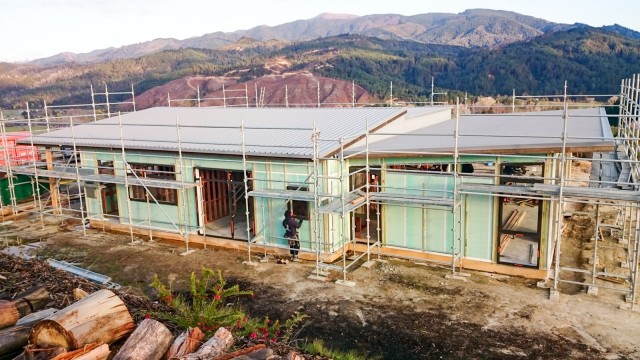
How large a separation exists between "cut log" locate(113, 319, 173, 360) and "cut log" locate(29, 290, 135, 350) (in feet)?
1.15

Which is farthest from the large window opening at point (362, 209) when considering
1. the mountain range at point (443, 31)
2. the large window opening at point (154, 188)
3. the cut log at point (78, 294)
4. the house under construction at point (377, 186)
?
the mountain range at point (443, 31)

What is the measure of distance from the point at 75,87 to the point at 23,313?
71842 millimetres

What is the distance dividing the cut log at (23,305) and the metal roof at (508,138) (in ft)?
25.9

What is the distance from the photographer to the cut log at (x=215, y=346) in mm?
5633

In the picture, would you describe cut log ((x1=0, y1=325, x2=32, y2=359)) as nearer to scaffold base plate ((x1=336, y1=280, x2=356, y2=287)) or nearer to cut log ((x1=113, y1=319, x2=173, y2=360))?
cut log ((x1=113, y1=319, x2=173, y2=360))

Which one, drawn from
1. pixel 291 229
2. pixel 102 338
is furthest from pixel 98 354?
pixel 291 229

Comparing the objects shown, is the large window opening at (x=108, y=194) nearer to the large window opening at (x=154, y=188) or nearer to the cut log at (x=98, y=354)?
the large window opening at (x=154, y=188)

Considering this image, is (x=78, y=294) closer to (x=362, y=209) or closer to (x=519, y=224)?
(x=362, y=209)

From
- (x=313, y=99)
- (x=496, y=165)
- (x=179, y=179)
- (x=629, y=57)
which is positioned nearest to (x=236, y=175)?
(x=179, y=179)

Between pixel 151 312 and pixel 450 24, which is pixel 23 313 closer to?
pixel 151 312

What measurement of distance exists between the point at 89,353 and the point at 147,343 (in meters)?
0.60

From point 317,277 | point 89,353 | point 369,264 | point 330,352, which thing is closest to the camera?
point 89,353

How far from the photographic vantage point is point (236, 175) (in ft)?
55.1

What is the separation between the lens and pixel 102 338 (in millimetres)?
5832
